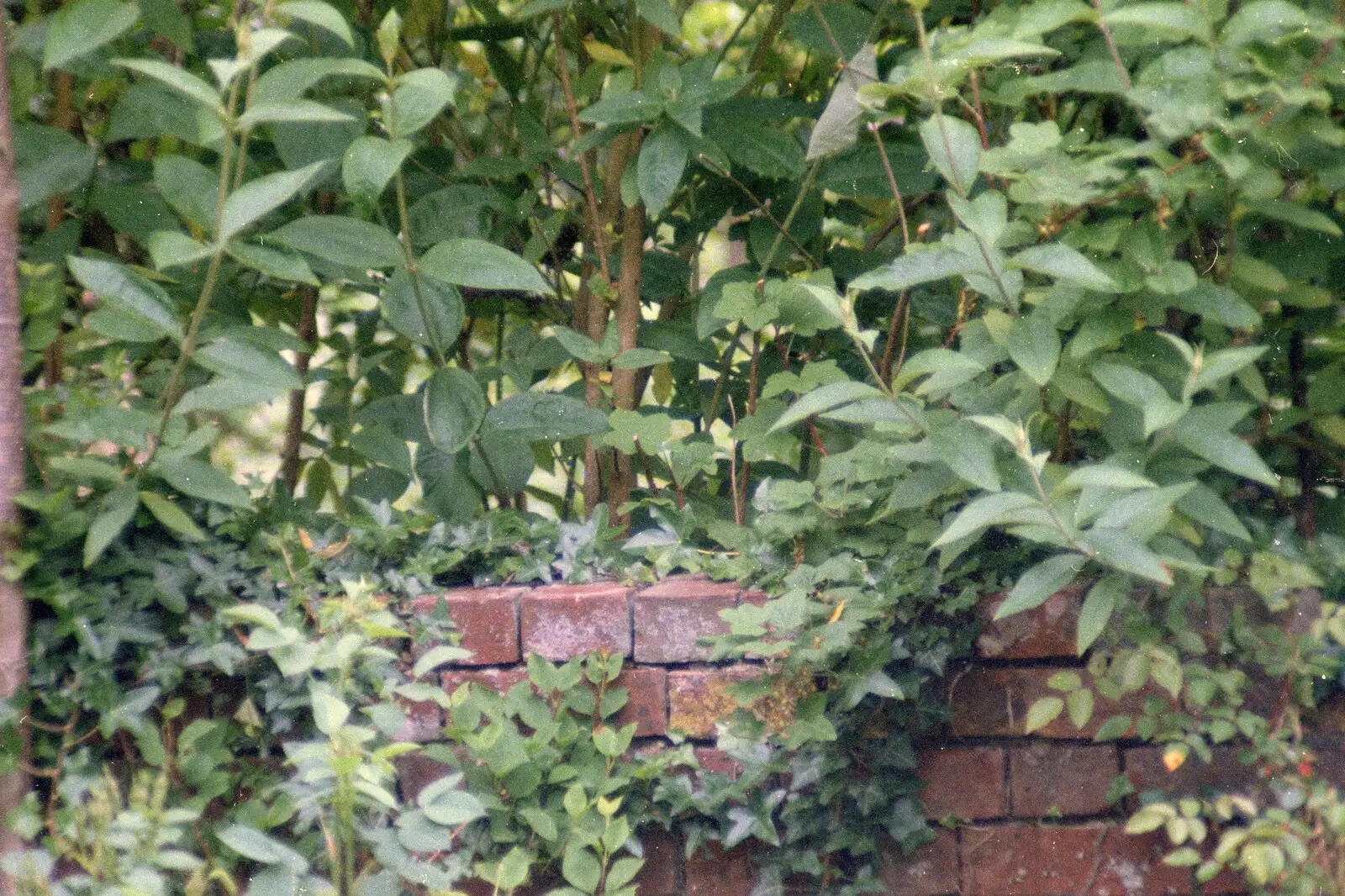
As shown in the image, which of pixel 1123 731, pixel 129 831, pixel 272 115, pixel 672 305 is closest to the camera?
pixel 272 115

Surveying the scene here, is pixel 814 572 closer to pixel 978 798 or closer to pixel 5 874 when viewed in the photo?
pixel 978 798

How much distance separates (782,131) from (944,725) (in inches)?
36.8

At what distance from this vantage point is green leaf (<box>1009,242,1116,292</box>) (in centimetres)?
127

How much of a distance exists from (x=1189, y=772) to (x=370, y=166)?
1345mm

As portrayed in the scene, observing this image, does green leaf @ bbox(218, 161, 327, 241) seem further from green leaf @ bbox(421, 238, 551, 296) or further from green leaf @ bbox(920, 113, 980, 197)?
green leaf @ bbox(920, 113, 980, 197)

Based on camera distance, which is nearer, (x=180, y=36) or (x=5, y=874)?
(x=5, y=874)

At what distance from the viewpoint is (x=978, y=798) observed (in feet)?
5.11

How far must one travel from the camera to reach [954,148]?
1.38 meters

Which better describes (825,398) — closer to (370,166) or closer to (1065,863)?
(370,166)

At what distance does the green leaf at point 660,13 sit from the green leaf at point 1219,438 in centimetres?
87

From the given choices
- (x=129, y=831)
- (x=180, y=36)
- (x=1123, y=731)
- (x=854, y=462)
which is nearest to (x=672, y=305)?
(x=854, y=462)

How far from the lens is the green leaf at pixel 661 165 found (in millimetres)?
1659

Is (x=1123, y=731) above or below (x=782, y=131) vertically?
below

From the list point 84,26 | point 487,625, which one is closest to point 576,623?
point 487,625
